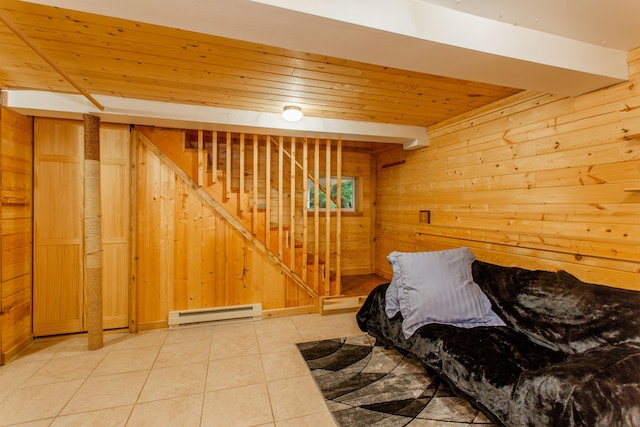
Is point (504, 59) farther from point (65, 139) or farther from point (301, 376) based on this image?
point (65, 139)

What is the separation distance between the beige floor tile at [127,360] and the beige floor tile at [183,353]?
0.07 metres

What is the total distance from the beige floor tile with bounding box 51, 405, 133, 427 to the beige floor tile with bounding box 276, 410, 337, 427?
982mm

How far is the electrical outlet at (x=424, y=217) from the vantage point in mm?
3723

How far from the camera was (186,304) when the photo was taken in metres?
3.24

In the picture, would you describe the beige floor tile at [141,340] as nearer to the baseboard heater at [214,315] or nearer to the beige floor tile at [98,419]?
the baseboard heater at [214,315]

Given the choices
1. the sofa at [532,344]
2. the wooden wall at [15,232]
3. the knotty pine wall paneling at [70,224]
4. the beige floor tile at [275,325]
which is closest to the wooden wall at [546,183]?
→ the sofa at [532,344]

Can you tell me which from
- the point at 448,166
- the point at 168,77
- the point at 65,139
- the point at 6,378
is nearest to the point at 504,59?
the point at 448,166

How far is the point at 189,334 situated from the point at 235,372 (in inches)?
38.7

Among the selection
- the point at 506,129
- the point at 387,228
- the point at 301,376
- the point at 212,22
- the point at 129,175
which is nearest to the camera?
the point at 212,22

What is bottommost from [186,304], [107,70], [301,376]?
[301,376]

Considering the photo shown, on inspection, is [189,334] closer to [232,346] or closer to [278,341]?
[232,346]

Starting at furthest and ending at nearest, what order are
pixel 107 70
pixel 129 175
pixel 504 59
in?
pixel 129 175, pixel 107 70, pixel 504 59

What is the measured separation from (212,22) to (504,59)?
5.05 feet

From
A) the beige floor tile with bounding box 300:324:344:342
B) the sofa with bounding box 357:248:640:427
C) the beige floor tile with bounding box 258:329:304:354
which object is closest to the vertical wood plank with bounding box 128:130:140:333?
the beige floor tile with bounding box 258:329:304:354
